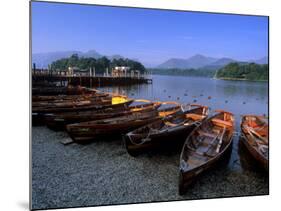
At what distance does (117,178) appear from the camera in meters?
2.28

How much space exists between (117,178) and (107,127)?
853 mm

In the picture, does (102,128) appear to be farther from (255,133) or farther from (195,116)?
(255,133)

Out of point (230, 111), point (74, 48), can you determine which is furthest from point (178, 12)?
point (230, 111)

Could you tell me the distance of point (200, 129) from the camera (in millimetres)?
3076

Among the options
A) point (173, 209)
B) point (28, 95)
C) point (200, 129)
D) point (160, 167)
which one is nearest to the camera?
point (28, 95)

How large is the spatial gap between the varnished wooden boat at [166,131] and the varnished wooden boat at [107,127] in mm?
140

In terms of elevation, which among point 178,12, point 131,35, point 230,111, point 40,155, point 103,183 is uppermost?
point 178,12

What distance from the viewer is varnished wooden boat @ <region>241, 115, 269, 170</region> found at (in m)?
2.50

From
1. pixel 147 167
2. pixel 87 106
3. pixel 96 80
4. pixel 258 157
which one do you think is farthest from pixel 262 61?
pixel 87 106

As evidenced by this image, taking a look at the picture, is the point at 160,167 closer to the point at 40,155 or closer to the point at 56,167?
the point at 56,167

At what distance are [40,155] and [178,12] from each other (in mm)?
2145

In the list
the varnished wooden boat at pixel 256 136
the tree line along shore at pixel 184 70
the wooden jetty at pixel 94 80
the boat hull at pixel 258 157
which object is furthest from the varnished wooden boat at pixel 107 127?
the boat hull at pixel 258 157

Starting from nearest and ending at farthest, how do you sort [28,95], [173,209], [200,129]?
[28,95] < [173,209] < [200,129]

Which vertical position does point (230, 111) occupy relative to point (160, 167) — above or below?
above
